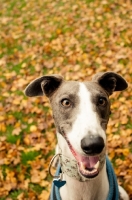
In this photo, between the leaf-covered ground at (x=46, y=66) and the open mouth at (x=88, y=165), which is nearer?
the open mouth at (x=88, y=165)

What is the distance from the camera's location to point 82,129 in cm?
232

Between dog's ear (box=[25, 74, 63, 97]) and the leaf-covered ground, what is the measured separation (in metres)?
1.80

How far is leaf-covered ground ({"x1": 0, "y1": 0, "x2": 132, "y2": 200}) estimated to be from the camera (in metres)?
4.54

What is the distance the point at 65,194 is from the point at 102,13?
19.5ft

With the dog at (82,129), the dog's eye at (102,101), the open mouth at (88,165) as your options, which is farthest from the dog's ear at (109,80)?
the open mouth at (88,165)

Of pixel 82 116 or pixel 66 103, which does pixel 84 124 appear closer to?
pixel 82 116

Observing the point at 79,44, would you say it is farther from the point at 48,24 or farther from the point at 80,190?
the point at 80,190

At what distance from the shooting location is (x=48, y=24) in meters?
8.40

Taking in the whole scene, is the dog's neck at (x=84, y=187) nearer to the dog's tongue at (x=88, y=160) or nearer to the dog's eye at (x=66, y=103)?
the dog's tongue at (x=88, y=160)

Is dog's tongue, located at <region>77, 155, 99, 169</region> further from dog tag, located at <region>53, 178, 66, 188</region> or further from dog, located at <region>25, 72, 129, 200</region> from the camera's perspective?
dog tag, located at <region>53, 178, 66, 188</region>

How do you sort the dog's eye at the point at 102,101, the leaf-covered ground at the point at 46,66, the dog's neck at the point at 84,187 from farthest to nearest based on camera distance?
1. the leaf-covered ground at the point at 46,66
2. the dog's neck at the point at 84,187
3. the dog's eye at the point at 102,101

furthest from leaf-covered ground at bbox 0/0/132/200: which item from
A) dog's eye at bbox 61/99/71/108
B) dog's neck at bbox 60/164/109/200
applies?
dog's eye at bbox 61/99/71/108

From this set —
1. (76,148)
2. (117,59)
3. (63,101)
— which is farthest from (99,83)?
(117,59)

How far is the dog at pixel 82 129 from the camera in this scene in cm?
235
